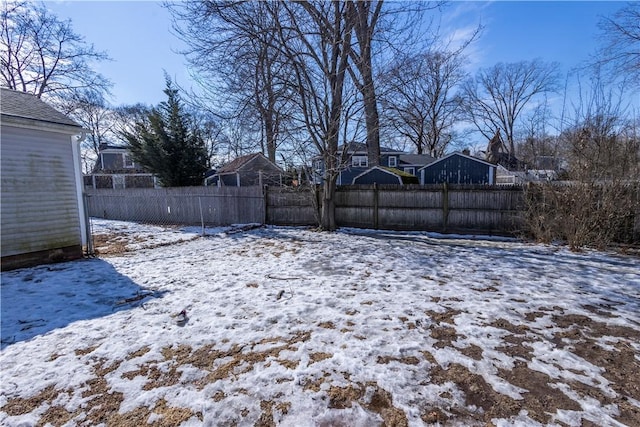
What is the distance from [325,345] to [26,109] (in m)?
7.24

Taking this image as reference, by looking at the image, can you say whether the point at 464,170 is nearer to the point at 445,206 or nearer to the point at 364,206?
the point at 445,206

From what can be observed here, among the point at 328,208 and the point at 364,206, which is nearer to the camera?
the point at 328,208

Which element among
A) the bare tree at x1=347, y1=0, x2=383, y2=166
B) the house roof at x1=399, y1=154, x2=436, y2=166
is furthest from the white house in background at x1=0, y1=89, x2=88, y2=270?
the house roof at x1=399, y1=154, x2=436, y2=166

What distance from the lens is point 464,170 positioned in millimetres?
16312

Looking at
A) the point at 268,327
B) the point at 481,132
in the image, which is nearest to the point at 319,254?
the point at 268,327

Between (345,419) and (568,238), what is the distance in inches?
279

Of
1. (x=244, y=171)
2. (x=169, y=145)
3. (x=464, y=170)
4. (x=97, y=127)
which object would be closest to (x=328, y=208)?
(x=244, y=171)

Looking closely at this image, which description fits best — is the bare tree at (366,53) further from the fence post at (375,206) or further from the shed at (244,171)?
the shed at (244,171)

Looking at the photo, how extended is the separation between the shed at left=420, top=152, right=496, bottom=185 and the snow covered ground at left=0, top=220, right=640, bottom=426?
11593 millimetres

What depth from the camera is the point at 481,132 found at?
3353 cm

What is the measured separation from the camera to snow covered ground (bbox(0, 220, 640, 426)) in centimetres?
202

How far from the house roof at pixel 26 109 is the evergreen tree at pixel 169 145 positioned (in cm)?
785

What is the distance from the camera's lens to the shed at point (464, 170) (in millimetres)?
16188

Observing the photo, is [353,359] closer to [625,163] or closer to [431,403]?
[431,403]
